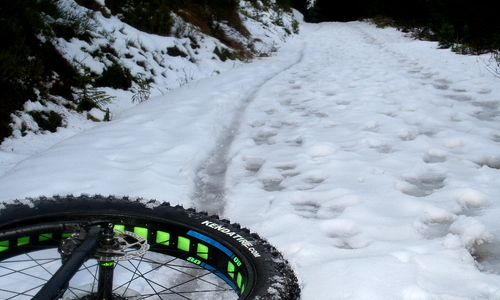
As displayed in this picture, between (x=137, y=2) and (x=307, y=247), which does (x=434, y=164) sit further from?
(x=137, y=2)

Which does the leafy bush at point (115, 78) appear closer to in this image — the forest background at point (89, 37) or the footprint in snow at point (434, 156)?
the forest background at point (89, 37)

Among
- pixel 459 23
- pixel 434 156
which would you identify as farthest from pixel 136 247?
pixel 459 23

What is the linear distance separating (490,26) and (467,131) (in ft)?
24.5

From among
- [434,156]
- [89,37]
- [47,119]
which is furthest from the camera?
[89,37]

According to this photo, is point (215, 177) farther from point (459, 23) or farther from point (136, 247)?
point (459, 23)

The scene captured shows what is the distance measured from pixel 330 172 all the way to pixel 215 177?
98cm

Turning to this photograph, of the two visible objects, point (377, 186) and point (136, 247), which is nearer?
point (136, 247)

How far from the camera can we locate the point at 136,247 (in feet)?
7.07

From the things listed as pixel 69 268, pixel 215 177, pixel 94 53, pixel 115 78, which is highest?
pixel 94 53

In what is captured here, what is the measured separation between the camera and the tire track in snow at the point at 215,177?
3.10 metres

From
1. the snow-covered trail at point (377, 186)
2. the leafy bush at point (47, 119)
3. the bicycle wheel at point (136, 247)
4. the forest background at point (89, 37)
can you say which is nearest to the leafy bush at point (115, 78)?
the forest background at point (89, 37)

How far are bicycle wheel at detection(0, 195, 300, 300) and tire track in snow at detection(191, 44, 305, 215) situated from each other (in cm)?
84

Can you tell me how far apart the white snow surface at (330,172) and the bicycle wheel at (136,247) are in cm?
41

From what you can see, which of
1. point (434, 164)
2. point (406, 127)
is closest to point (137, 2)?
point (406, 127)
